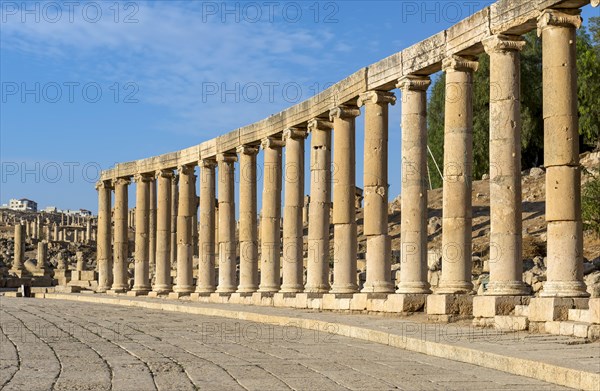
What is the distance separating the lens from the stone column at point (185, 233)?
44.8m

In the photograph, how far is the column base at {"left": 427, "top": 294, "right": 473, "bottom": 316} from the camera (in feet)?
77.9

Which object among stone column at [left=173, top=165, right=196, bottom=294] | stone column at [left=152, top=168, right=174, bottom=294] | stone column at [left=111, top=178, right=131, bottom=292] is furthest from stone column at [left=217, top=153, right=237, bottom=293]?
stone column at [left=111, top=178, right=131, bottom=292]

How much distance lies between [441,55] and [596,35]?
48648 mm

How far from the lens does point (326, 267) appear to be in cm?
3372

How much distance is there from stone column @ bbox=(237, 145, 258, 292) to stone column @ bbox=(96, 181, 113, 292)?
15.0 metres

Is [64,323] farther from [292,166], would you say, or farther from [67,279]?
[67,279]

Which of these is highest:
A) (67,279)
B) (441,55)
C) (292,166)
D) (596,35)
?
(596,35)

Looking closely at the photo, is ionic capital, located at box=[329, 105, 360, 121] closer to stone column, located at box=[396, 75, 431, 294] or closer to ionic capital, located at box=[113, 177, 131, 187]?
stone column, located at box=[396, 75, 431, 294]

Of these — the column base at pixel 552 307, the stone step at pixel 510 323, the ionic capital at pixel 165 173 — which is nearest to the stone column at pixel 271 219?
the ionic capital at pixel 165 173

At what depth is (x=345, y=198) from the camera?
3155 cm

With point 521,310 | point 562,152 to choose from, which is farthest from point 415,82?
point 521,310

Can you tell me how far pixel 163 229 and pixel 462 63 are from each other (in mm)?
25507

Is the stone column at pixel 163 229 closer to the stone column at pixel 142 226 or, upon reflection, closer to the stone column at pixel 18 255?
the stone column at pixel 142 226

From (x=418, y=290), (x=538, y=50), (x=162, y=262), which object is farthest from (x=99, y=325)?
(x=538, y=50)
